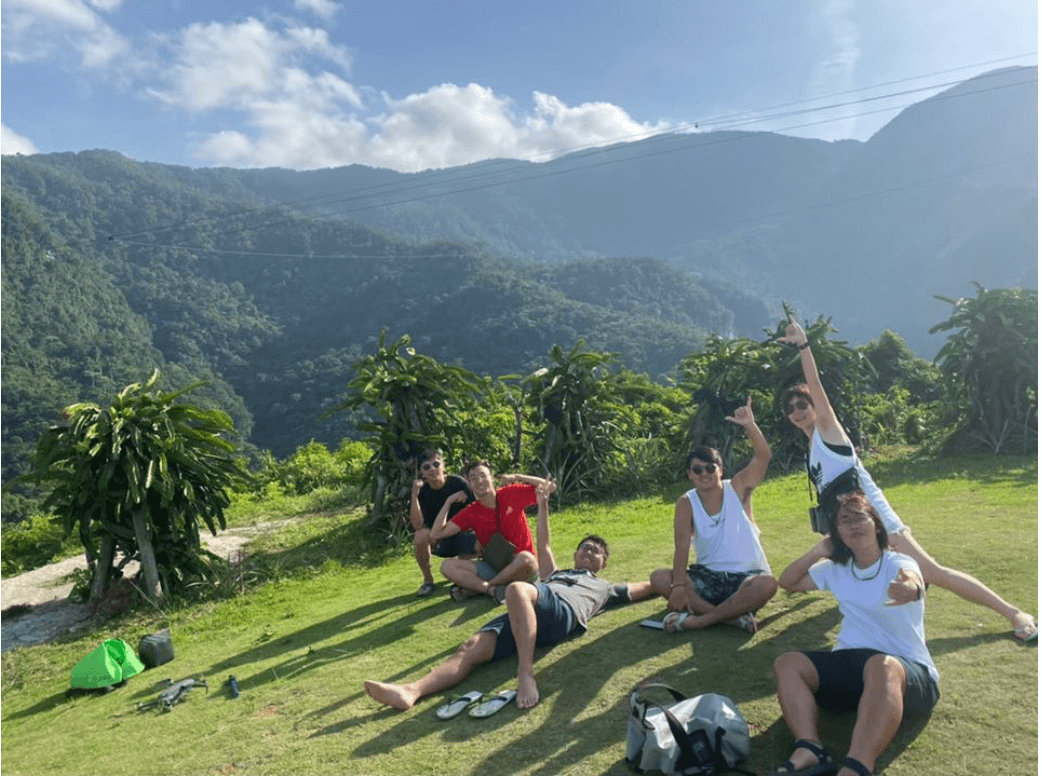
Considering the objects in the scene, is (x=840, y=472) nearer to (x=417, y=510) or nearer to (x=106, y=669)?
(x=417, y=510)

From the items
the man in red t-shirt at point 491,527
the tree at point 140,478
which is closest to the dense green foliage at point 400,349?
the tree at point 140,478

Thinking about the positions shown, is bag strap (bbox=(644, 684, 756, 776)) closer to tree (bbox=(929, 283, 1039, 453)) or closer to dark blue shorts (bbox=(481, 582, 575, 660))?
dark blue shorts (bbox=(481, 582, 575, 660))

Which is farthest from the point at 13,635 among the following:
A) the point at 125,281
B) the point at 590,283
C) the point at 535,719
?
the point at 590,283

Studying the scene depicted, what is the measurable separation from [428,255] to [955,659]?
114 metres

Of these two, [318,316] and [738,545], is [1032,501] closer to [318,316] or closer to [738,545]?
[738,545]

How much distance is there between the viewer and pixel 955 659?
3777 millimetres

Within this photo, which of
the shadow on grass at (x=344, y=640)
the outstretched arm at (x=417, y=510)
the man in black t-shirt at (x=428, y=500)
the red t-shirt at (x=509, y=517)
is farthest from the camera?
the outstretched arm at (x=417, y=510)

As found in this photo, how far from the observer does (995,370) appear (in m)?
11.2

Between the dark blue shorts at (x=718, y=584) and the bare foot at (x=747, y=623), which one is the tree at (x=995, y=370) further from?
the bare foot at (x=747, y=623)

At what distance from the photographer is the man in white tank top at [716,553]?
449 cm

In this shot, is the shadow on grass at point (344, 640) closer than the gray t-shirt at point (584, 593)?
No

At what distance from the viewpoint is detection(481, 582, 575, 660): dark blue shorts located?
14.7ft

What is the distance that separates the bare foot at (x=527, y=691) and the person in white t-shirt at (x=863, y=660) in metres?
1.24

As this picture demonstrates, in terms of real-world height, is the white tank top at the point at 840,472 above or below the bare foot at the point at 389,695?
above
